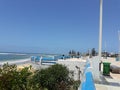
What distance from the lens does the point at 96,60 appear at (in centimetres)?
894

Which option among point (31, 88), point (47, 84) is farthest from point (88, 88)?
point (47, 84)

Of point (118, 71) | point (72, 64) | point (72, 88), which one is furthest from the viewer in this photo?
point (118, 71)

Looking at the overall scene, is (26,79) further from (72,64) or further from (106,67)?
(106,67)

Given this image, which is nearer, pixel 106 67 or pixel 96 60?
pixel 96 60

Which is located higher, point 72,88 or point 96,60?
point 96,60

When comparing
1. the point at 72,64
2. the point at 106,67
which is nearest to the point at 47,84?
the point at 72,64

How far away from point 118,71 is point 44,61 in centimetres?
1196

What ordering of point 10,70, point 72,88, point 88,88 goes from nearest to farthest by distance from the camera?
point 88,88 < point 10,70 < point 72,88

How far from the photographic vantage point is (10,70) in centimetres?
397

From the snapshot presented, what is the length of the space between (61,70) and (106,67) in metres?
5.92

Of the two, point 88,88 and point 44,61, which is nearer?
point 88,88

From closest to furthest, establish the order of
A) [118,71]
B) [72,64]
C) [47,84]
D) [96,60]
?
[47,84], [96,60], [72,64], [118,71]

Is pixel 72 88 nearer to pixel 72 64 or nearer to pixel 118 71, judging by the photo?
pixel 72 64

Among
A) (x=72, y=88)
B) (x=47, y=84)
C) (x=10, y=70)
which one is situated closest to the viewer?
(x=10, y=70)
